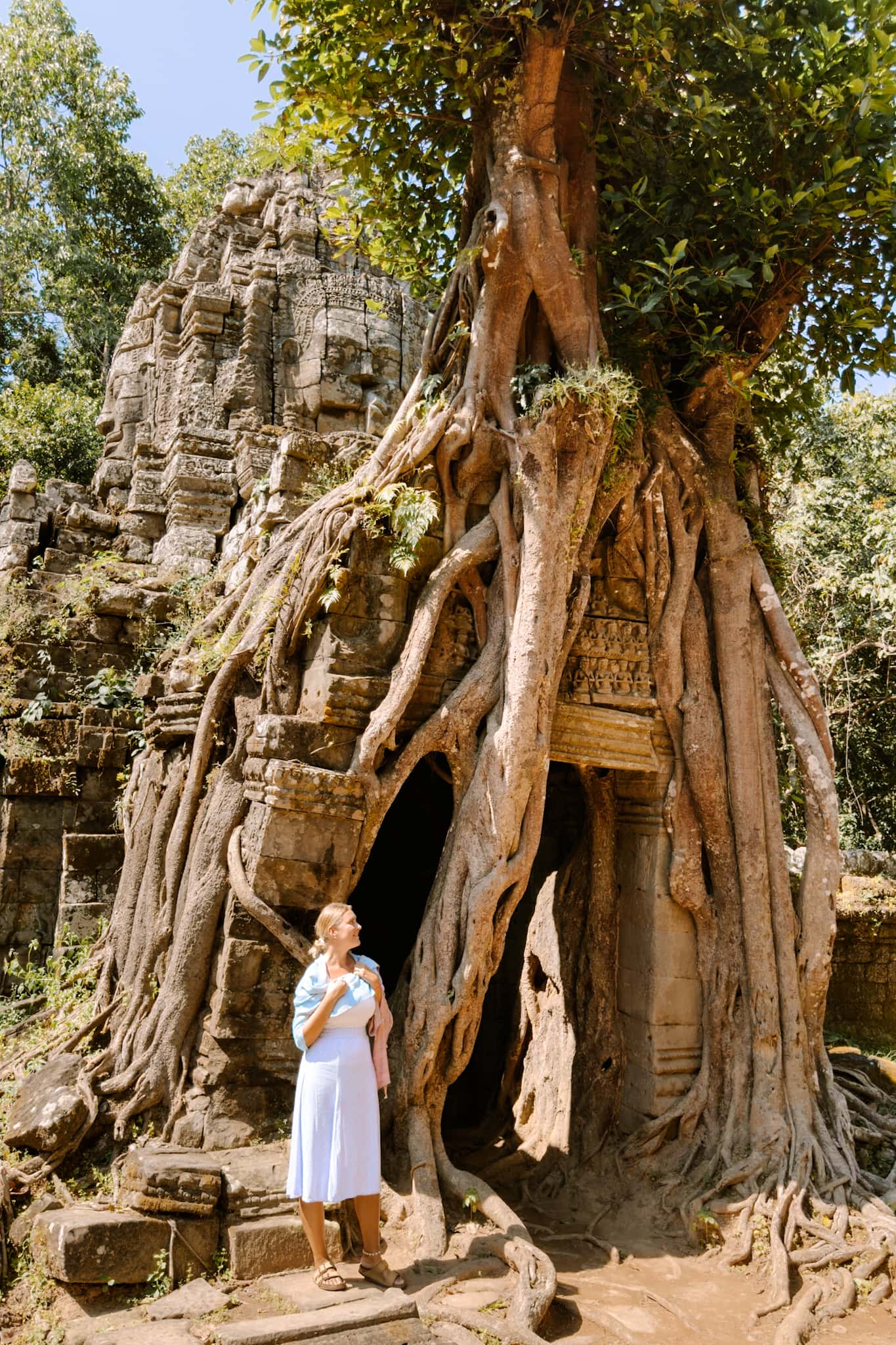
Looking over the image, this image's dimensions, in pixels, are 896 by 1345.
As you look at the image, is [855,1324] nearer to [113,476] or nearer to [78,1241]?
[78,1241]

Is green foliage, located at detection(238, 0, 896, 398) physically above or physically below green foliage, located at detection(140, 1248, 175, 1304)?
above

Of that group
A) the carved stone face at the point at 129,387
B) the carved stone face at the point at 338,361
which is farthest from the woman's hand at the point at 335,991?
the carved stone face at the point at 129,387

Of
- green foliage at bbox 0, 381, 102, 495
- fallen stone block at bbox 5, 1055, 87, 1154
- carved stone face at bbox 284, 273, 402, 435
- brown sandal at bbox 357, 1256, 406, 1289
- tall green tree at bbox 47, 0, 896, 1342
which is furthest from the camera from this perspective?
green foliage at bbox 0, 381, 102, 495

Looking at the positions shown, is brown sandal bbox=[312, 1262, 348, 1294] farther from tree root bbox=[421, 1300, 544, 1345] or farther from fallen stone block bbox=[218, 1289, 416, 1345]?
tree root bbox=[421, 1300, 544, 1345]

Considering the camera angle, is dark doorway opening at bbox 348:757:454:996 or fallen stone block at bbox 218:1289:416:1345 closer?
fallen stone block at bbox 218:1289:416:1345

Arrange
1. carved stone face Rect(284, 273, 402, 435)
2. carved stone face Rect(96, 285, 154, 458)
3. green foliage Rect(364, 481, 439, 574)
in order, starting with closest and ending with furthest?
1. green foliage Rect(364, 481, 439, 574)
2. carved stone face Rect(284, 273, 402, 435)
3. carved stone face Rect(96, 285, 154, 458)

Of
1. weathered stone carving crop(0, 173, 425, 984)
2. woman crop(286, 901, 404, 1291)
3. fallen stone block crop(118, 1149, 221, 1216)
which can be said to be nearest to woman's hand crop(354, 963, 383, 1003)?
woman crop(286, 901, 404, 1291)

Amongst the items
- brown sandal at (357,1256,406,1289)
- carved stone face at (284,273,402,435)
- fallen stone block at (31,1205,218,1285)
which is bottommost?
brown sandal at (357,1256,406,1289)

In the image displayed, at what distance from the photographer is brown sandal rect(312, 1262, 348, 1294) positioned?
3.83 metres

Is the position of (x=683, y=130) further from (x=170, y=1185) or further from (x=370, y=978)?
(x=170, y=1185)

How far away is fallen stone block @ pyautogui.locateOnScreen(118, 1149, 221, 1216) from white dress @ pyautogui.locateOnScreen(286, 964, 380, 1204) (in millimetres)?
471

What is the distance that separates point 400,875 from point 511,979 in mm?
1183

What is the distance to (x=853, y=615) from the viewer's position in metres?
10.1

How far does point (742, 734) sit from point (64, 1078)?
13.3ft
